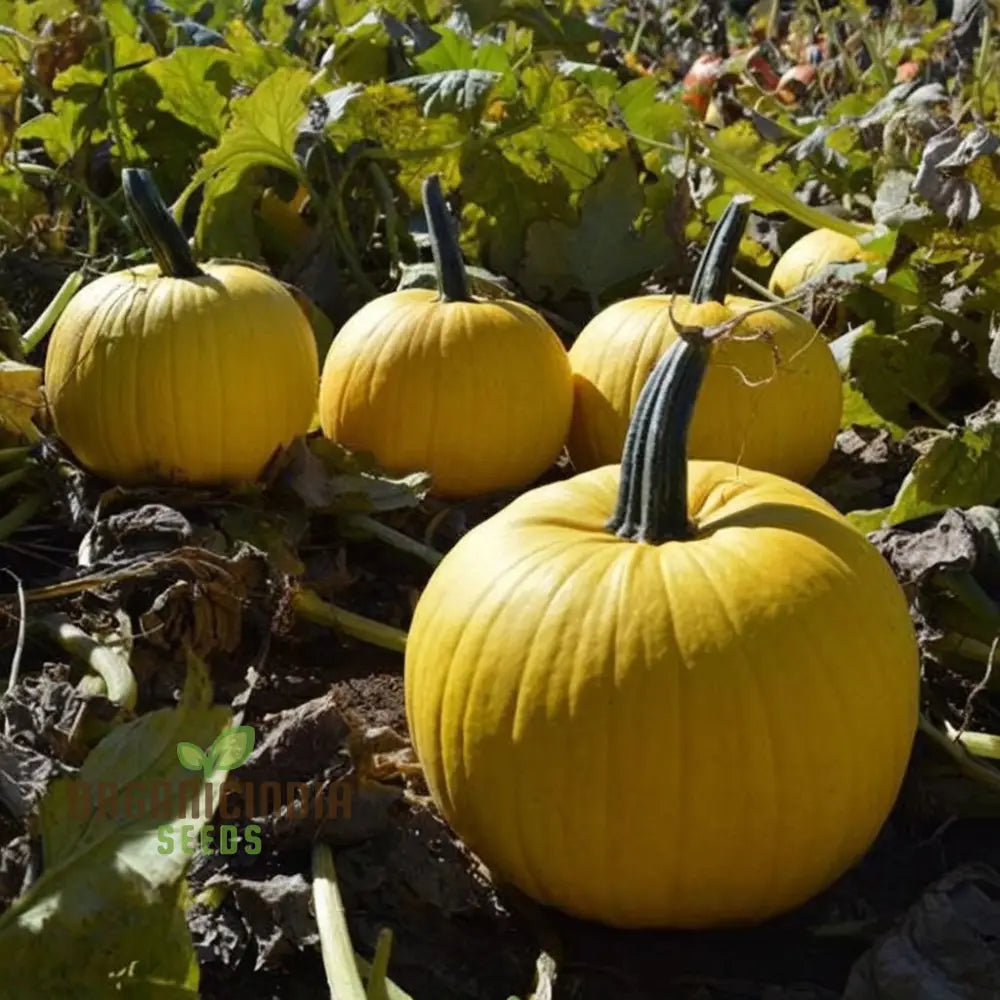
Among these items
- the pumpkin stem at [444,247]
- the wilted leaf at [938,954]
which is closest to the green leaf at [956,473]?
the wilted leaf at [938,954]

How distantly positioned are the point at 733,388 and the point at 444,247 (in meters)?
0.69

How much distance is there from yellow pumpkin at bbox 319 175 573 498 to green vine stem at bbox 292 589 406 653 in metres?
0.58

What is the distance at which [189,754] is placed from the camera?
158 centimetres

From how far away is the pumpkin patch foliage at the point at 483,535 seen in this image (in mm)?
1872

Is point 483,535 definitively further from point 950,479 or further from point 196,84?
point 196,84

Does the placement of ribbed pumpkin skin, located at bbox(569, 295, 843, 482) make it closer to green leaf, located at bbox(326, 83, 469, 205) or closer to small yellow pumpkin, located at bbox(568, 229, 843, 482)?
small yellow pumpkin, located at bbox(568, 229, 843, 482)

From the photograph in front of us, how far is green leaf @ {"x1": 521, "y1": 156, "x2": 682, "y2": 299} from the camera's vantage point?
4.02 m

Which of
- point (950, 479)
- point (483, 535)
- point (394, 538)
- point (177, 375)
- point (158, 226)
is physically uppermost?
point (158, 226)

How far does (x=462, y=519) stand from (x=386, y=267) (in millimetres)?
1472

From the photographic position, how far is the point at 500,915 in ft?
6.85

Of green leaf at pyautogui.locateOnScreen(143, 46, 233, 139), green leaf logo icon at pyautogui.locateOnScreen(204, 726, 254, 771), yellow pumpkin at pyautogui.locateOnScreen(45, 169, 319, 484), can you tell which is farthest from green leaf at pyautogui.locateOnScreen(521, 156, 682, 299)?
green leaf logo icon at pyautogui.locateOnScreen(204, 726, 254, 771)

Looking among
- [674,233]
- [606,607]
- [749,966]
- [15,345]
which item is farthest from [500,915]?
[674,233]

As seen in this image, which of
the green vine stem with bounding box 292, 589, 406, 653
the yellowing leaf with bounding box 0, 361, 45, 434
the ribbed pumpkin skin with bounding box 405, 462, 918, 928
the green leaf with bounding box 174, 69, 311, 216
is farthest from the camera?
the green leaf with bounding box 174, 69, 311, 216

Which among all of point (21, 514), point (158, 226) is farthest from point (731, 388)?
point (21, 514)
